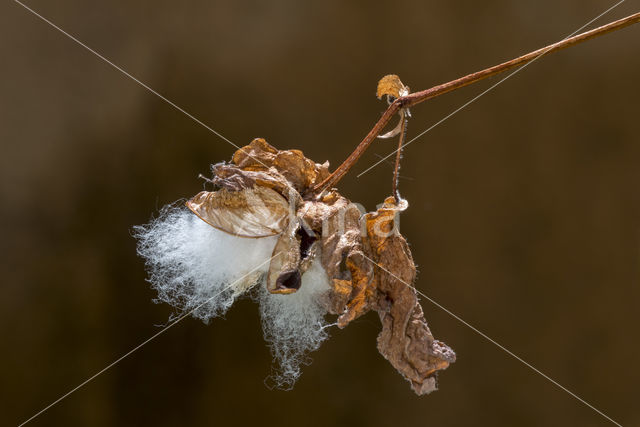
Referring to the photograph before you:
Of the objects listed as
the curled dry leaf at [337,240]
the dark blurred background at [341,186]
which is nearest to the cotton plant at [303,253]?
the curled dry leaf at [337,240]

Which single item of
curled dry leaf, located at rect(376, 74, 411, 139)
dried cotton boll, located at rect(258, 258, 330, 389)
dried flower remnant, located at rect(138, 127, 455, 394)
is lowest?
dried cotton boll, located at rect(258, 258, 330, 389)

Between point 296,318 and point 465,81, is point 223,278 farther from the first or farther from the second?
point 465,81

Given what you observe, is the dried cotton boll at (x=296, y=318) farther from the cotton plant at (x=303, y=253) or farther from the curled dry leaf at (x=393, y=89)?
the curled dry leaf at (x=393, y=89)

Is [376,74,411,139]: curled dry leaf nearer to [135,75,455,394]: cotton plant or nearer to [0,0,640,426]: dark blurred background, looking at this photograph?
[135,75,455,394]: cotton plant

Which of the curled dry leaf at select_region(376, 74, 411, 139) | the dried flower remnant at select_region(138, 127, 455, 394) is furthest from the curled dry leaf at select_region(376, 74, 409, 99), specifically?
the dried flower remnant at select_region(138, 127, 455, 394)

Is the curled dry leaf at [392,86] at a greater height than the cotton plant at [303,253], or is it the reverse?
the curled dry leaf at [392,86]

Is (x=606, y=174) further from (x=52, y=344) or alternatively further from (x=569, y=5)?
(x=52, y=344)

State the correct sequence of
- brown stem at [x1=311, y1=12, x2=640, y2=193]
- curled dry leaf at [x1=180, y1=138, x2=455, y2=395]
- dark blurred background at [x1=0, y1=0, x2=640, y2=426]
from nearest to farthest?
brown stem at [x1=311, y1=12, x2=640, y2=193], curled dry leaf at [x1=180, y1=138, x2=455, y2=395], dark blurred background at [x1=0, y1=0, x2=640, y2=426]

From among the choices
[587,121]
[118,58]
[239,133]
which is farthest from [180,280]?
[587,121]

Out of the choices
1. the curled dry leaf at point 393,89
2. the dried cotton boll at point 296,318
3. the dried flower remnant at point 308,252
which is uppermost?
the curled dry leaf at point 393,89
